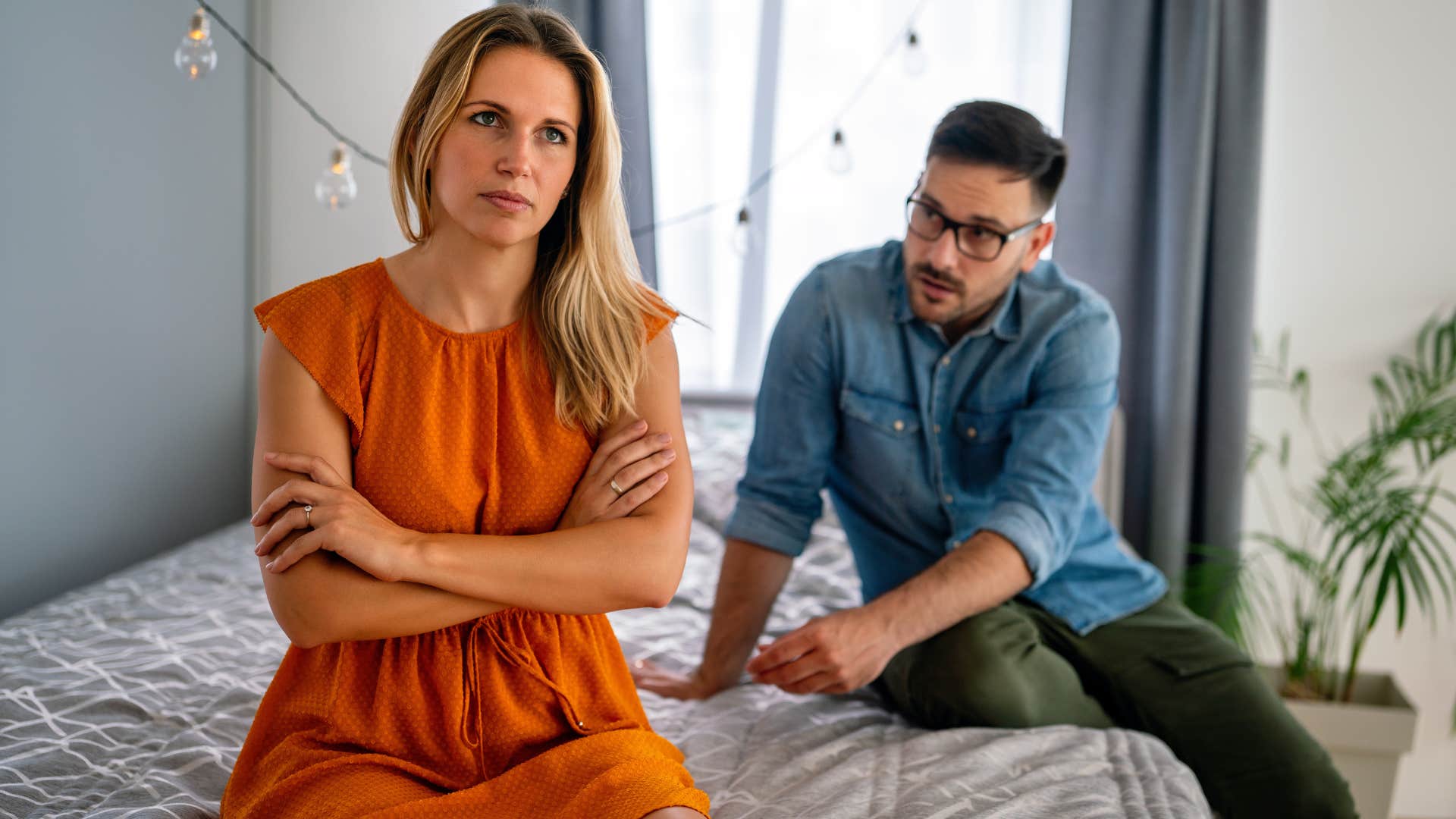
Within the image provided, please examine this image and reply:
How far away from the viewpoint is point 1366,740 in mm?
2338

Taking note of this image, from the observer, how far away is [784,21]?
292 cm

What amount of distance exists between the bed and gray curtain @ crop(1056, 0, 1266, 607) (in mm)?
1336

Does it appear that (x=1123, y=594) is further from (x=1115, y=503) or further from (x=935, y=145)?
(x=1115, y=503)

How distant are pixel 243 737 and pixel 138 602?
0.69m

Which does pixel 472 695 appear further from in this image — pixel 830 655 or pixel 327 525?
pixel 830 655

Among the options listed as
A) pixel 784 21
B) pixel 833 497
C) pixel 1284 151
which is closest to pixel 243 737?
pixel 833 497

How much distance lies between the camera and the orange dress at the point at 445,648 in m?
1.06

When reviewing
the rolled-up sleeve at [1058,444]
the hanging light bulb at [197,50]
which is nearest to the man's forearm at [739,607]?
the rolled-up sleeve at [1058,444]

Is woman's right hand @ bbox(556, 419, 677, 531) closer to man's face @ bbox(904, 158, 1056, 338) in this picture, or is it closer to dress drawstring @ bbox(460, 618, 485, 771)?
dress drawstring @ bbox(460, 618, 485, 771)

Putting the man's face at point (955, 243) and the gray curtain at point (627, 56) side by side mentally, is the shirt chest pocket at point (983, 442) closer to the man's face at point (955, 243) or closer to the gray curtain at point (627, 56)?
the man's face at point (955, 243)

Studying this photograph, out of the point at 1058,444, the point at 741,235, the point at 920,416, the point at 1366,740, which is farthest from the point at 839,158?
the point at 1366,740

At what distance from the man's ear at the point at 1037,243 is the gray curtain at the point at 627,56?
1.35m

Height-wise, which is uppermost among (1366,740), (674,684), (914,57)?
(914,57)

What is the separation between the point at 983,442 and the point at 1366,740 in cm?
129
